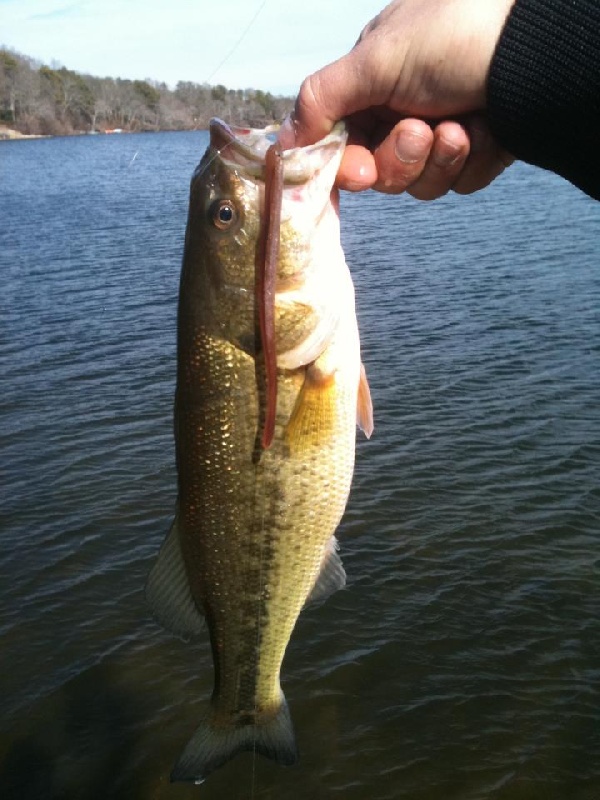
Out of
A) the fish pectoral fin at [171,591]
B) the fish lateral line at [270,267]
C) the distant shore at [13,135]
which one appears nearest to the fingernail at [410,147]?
the fish lateral line at [270,267]

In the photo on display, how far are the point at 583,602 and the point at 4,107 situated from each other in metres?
121

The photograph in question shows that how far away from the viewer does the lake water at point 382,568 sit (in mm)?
6277

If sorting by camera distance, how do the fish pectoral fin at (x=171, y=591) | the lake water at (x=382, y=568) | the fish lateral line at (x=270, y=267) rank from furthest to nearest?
the lake water at (x=382, y=568) < the fish pectoral fin at (x=171, y=591) < the fish lateral line at (x=270, y=267)

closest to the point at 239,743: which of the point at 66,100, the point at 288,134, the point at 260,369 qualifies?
the point at 260,369

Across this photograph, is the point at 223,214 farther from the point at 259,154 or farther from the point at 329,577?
the point at 329,577

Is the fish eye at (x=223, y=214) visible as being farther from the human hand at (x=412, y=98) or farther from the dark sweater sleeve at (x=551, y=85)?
the dark sweater sleeve at (x=551, y=85)

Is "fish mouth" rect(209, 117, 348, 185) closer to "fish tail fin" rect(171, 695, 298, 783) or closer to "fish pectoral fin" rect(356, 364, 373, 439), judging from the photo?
"fish pectoral fin" rect(356, 364, 373, 439)

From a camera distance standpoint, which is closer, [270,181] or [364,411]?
[270,181]

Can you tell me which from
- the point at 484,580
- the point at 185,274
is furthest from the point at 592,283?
the point at 185,274

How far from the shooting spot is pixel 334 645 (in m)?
7.36

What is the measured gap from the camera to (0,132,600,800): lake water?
628 centimetres

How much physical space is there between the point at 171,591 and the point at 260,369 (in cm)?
87

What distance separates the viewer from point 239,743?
3.08 meters

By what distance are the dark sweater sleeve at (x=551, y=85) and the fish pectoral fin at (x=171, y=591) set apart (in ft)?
6.02
